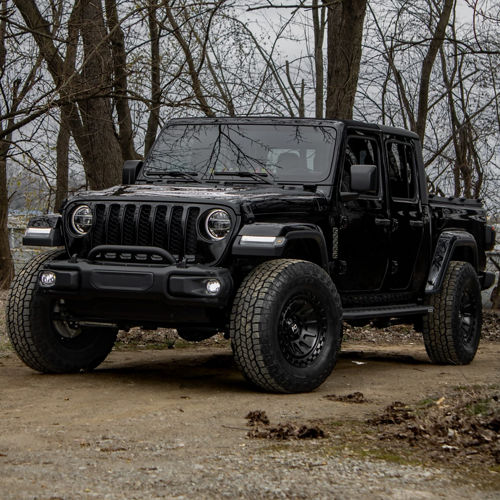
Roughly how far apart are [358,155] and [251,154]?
3.20 ft

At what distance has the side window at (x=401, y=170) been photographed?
9.16 meters

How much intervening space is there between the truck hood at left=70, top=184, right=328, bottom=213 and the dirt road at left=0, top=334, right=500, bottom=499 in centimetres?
137

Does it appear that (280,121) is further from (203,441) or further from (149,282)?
(203,441)

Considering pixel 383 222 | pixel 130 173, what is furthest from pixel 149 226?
pixel 383 222

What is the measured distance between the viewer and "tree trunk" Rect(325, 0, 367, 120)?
13.2 meters

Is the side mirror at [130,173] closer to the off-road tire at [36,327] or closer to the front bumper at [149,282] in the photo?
the off-road tire at [36,327]

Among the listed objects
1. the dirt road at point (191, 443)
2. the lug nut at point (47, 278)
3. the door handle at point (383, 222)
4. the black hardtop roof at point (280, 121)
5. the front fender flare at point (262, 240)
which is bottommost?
the dirt road at point (191, 443)

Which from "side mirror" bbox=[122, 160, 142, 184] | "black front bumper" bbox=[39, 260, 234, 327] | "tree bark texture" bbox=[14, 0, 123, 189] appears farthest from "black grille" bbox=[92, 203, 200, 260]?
"tree bark texture" bbox=[14, 0, 123, 189]

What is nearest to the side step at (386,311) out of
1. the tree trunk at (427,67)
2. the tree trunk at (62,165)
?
the tree trunk at (62,165)

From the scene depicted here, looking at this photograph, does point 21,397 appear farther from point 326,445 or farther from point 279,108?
point 279,108

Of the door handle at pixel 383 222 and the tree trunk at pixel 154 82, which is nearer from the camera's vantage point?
the door handle at pixel 383 222

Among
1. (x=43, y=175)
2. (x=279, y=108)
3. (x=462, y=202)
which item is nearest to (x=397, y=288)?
(x=462, y=202)

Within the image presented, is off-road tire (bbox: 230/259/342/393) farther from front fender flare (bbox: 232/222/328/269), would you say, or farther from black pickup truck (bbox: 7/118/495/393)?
front fender flare (bbox: 232/222/328/269)

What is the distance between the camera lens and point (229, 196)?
23.8ft
